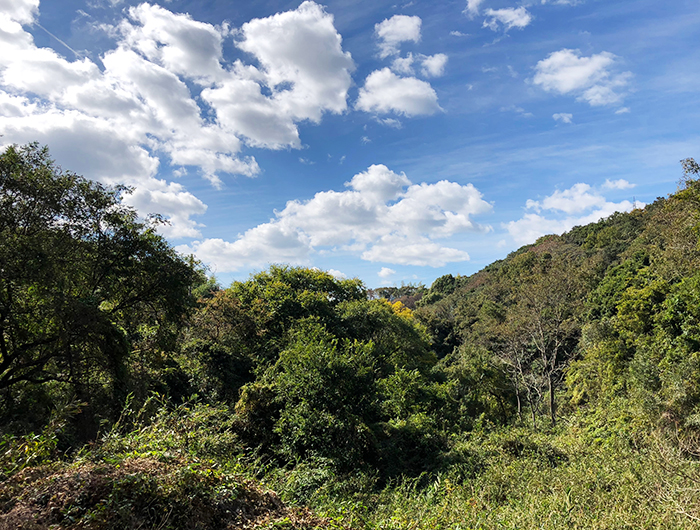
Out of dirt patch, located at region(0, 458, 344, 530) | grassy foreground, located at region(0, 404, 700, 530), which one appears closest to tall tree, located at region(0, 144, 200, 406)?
grassy foreground, located at region(0, 404, 700, 530)

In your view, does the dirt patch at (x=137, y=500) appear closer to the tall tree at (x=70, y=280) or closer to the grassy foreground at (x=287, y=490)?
the grassy foreground at (x=287, y=490)

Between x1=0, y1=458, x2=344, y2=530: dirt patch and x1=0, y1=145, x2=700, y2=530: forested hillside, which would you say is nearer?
x1=0, y1=458, x2=344, y2=530: dirt patch

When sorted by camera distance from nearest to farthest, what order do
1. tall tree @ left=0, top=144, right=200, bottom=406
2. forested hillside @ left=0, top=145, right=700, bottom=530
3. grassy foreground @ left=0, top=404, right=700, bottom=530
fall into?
grassy foreground @ left=0, top=404, right=700, bottom=530, forested hillside @ left=0, top=145, right=700, bottom=530, tall tree @ left=0, top=144, right=200, bottom=406

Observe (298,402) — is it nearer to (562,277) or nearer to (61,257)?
(61,257)

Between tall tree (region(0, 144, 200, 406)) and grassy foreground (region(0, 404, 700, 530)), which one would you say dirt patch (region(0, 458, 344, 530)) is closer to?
grassy foreground (region(0, 404, 700, 530))

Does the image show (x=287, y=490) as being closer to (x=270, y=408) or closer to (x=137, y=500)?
(x=137, y=500)

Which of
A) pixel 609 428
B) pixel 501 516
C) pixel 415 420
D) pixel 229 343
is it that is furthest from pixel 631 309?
pixel 229 343

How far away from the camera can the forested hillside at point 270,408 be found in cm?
442

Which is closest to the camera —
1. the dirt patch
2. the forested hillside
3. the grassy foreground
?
the dirt patch

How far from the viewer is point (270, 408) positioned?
1080 cm

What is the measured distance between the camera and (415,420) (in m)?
11.1

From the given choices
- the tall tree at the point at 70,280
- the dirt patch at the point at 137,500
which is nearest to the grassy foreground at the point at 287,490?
the dirt patch at the point at 137,500

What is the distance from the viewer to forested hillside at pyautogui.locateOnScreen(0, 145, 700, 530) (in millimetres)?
4422

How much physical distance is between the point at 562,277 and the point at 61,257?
871 inches
